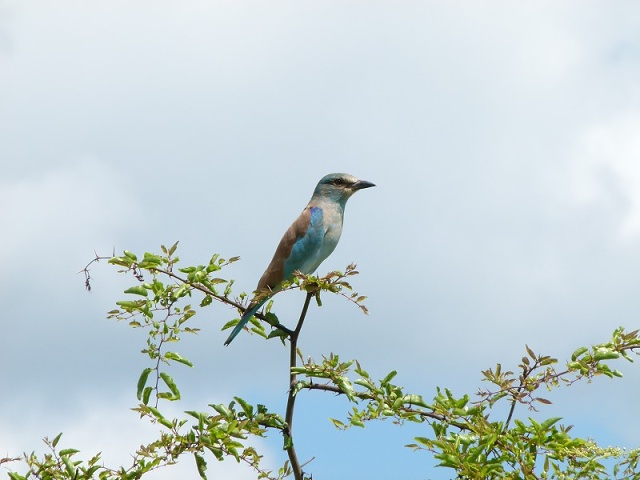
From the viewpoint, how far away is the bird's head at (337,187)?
8.62m

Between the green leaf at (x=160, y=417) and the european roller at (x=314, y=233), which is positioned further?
the european roller at (x=314, y=233)

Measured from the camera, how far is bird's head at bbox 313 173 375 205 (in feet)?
28.3

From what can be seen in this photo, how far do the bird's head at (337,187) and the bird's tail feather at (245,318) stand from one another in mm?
1869

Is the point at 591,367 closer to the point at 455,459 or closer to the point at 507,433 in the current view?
the point at 507,433

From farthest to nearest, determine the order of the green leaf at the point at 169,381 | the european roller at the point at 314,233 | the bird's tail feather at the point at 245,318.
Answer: the european roller at the point at 314,233
the bird's tail feather at the point at 245,318
the green leaf at the point at 169,381

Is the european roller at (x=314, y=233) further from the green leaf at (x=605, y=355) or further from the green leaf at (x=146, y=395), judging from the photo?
the green leaf at (x=605, y=355)

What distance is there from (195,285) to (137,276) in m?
0.39

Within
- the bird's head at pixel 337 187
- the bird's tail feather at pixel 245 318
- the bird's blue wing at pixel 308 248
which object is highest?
the bird's head at pixel 337 187

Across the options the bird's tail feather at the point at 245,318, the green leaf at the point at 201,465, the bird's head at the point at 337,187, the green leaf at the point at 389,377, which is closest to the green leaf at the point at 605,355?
the green leaf at the point at 389,377

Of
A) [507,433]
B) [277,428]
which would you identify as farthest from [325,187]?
[507,433]

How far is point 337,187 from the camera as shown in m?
8.66

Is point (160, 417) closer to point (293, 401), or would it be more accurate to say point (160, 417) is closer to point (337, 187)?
point (293, 401)

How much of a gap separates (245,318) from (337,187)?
2084 mm

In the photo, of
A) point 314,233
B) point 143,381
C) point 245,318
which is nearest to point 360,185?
point 314,233
